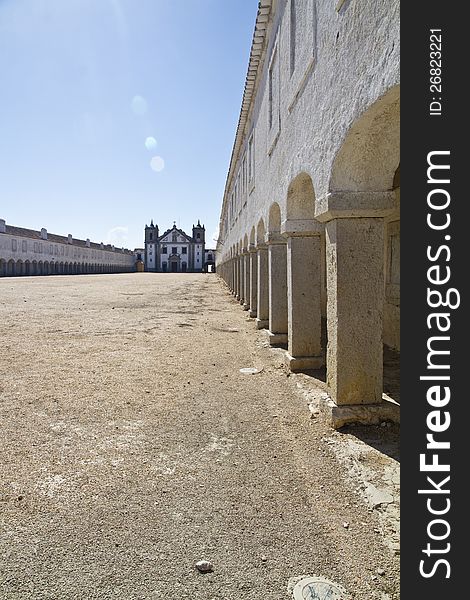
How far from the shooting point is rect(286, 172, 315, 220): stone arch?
6.98 m

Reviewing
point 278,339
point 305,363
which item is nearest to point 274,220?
point 278,339

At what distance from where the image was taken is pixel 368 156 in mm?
4398

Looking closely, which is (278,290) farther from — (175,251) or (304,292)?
(175,251)

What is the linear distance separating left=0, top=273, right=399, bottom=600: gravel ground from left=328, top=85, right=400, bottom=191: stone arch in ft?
9.21

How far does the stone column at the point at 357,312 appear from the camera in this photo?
459cm

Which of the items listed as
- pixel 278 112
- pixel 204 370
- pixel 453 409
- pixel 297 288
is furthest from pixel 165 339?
pixel 453 409

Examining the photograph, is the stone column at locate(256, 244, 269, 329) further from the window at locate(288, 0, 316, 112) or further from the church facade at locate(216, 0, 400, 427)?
the window at locate(288, 0, 316, 112)

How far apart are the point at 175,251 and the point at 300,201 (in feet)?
323

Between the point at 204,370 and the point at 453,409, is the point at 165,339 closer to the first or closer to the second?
the point at 204,370

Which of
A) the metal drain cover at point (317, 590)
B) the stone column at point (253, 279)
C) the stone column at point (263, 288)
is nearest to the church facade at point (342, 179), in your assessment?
the metal drain cover at point (317, 590)

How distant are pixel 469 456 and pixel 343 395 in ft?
9.04

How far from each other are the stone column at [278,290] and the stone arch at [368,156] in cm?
470

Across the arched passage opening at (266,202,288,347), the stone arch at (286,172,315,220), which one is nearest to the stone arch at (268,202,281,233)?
the arched passage opening at (266,202,288,347)

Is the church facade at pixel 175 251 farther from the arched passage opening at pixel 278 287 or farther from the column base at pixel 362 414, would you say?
the column base at pixel 362 414
